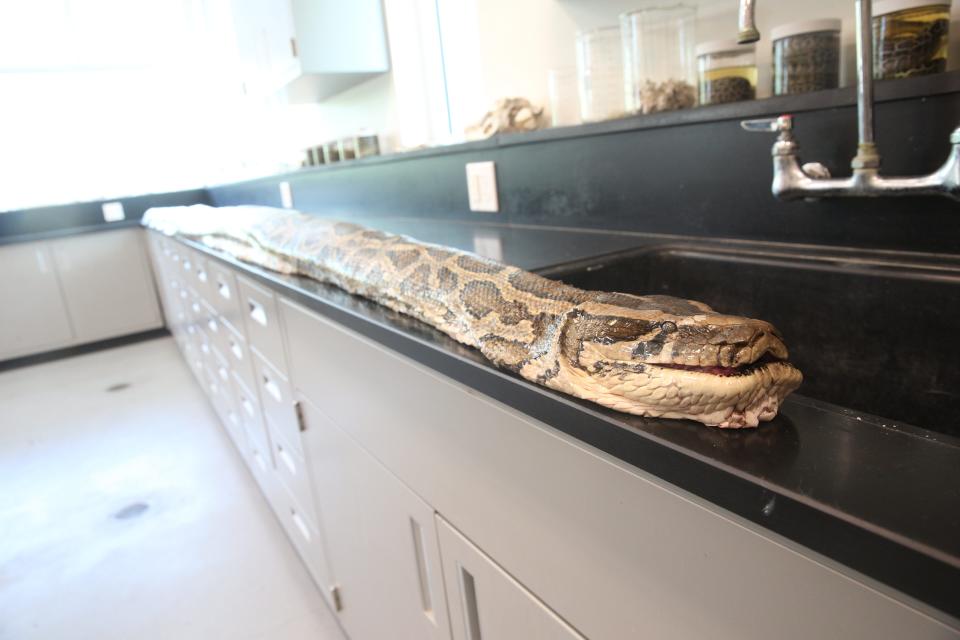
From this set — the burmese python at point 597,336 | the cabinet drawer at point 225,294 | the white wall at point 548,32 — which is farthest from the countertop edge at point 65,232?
the burmese python at point 597,336

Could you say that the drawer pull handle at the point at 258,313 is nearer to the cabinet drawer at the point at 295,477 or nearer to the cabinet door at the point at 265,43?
the cabinet drawer at the point at 295,477

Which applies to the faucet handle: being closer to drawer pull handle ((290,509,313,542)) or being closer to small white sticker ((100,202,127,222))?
drawer pull handle ((290,509,313,542))

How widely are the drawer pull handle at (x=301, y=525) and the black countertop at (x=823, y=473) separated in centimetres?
132

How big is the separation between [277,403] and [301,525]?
39cm

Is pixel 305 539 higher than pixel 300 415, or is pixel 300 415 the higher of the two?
pixel 300 415

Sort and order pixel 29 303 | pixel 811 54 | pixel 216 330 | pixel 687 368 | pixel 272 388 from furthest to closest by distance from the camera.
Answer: pixel 29 303 < pixel 216 330 < pixel 272 388 < pixel 811 54 < pixel 687 368

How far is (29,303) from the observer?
468cm

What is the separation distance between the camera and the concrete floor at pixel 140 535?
6.02ft

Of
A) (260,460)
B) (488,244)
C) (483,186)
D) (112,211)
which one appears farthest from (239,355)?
(112,211)

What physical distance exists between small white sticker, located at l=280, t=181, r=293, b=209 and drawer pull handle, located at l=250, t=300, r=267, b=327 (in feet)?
6.26

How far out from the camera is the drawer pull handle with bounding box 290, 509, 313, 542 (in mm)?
1796

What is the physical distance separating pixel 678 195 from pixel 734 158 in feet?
0.48

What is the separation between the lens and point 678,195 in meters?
1.27

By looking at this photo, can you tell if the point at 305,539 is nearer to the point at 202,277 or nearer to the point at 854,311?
the point at 202,277
